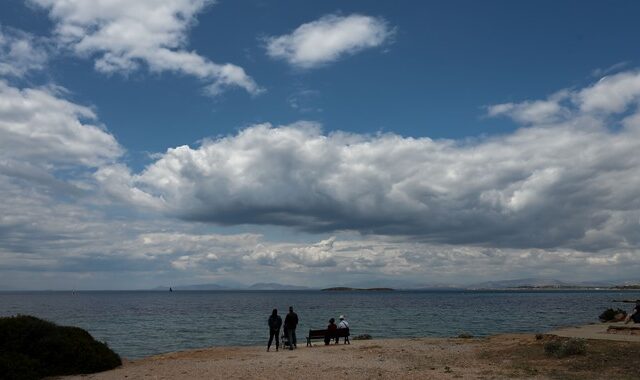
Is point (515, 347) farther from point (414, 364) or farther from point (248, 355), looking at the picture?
point (248, 355)

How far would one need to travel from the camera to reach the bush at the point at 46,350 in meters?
Result: 17.7

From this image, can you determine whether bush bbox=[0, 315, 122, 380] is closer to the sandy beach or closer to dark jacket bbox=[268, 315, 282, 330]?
the sandy beach

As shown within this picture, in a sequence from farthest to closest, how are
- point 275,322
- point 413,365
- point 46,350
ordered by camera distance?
point 275,322
point 46,350
point 413,365

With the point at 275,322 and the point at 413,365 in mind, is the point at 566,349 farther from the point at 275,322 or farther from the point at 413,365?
the point at 275,322

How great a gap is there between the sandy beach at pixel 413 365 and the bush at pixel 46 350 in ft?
3.03

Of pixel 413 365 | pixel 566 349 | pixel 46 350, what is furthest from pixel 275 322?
pixel 566 349

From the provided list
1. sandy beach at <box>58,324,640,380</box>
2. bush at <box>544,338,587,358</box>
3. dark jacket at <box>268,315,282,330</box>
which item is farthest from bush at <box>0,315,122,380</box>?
bush at <box>544,338,587,358</box>

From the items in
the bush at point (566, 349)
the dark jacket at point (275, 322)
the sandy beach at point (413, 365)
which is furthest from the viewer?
the dark jacket at point (275, 322)

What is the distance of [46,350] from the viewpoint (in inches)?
725

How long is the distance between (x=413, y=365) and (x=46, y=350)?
40.8ft

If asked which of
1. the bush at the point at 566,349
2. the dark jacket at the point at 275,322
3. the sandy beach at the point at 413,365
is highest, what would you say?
the dark jacket at the point at 275,322

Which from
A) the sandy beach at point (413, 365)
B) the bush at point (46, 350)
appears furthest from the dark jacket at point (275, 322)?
the bush at point (46, 350)

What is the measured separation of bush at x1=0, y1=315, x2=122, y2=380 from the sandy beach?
0.92 meters

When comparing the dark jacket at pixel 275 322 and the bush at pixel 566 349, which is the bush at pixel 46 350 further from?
the bush at pixel 566 349
